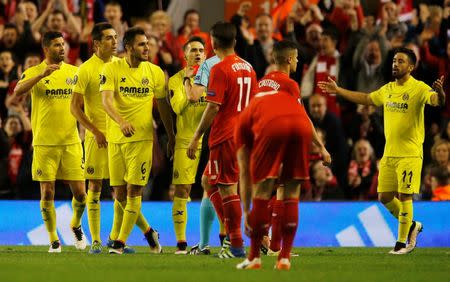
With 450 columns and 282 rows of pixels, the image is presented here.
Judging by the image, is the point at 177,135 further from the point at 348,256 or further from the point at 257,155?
the point at 257,155

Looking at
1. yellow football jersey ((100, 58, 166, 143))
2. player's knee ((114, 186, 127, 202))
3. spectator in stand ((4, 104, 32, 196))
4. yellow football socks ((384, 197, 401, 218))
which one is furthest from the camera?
spectator in stand ((4, 104, 32, 196))

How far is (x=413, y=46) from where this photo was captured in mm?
18656

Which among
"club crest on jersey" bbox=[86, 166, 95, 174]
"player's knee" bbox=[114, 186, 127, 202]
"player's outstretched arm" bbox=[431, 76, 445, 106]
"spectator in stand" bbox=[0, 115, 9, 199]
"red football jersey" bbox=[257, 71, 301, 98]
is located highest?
"red football jersey" bbox=[257, 71, 301, 98]

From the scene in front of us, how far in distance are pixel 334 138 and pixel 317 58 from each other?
176 centimetres

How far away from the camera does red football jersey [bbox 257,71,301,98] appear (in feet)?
34.8

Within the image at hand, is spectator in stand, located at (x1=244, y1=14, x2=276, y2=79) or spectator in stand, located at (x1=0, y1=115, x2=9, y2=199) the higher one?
spectator in stand, located at (x1=244, y1=14, x2=276, y2=79)

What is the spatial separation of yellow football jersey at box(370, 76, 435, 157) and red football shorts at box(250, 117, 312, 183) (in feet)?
13.5

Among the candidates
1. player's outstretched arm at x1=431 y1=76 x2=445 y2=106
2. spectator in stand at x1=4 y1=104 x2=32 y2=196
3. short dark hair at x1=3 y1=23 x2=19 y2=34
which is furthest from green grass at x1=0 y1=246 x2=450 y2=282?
short dark hair at x1=3 y1=23 x2=19 y2=34

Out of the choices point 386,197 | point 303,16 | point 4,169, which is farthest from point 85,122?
point 303,16

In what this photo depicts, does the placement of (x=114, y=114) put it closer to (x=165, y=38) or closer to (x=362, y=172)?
(x=362, y=172)

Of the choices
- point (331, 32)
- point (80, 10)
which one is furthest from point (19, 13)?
point (331, 32)

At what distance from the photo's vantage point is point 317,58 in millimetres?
18906

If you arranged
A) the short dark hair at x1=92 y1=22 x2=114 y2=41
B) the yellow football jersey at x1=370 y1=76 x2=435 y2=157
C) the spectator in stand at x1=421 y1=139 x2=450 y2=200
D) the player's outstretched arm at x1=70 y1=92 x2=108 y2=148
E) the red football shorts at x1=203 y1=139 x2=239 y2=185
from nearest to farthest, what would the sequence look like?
the red football shorts at x1=203 y1=139 x2=239 y2=185, the player's outstretched arm at x1=70 y1=92 x2=108 y2=148, the short dark hair at x1=92 y1=22 x2=114 y2=41, the yellow football jersey at x1=370 y1=76 x2=435 y2=157, the spectator in stand at x1=421 y1=139 x2=450 y2=200

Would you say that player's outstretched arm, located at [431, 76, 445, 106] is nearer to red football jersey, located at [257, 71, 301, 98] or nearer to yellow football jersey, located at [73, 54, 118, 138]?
red football jersey, located at [257, 71, 301, 98]
